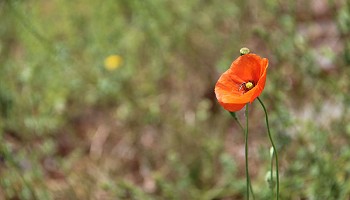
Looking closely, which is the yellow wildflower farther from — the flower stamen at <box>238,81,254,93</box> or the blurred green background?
the flower stamen at <box>238,81,254,93</box>

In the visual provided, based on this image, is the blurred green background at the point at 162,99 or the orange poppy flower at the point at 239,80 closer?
the orange poppy flower at the point at 239,80

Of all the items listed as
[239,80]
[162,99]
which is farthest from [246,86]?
[162,99]

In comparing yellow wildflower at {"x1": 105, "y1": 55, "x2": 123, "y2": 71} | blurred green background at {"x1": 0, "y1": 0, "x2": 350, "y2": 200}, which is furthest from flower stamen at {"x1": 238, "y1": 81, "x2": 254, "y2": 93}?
yellow wildflower at {"x1": 105, "y1": 55, "x2": 123, "y2": 71}

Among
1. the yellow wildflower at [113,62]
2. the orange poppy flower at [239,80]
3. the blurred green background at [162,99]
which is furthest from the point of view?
the yellow wildflower at [113,62]

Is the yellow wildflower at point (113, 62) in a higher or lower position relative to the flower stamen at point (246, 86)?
higher

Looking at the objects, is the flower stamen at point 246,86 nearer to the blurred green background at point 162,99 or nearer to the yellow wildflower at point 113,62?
the blurred green background at point 162,99

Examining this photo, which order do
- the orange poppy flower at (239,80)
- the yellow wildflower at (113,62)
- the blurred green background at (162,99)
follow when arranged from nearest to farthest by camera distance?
the orange poppy flower at (239,80) < the blurred green background at (162,99) < the yellow wildflower at (113,62)

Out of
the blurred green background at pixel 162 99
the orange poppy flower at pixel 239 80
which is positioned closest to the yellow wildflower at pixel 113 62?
the blurred green background at pixel 162 99
